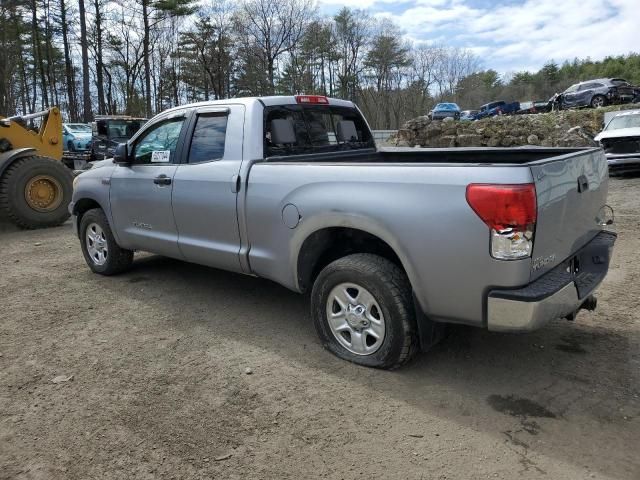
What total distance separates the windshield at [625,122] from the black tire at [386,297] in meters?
13.4

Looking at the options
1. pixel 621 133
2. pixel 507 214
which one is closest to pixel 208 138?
pixel 507 214

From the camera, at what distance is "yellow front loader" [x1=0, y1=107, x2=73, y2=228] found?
30.2ft

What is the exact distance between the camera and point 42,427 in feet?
10.3

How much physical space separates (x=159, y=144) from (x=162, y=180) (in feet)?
1.55

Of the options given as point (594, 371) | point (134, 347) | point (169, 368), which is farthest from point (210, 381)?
point (594, 371)

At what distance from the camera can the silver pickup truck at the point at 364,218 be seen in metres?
2.96

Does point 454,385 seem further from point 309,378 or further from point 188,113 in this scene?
point 188,113

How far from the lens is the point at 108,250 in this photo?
6.02m

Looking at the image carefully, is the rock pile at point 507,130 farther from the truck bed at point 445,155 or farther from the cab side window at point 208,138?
the cab side window at point 208,138

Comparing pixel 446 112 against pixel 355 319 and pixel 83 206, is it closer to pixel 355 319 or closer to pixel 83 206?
pixel 83 206

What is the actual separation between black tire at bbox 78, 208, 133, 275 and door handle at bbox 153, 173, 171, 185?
3.93ft

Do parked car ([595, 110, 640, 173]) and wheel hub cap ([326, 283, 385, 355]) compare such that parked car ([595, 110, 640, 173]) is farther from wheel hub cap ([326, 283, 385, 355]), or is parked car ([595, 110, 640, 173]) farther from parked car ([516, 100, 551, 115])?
parked car ([516, 100, 551, 115])

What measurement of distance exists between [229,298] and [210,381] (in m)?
1.75

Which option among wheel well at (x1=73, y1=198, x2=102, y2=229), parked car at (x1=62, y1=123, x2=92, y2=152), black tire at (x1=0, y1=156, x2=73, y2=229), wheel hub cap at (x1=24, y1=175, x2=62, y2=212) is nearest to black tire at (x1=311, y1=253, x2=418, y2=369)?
wheel well at (x1=73, y1=198, x2=102, y2=229)
